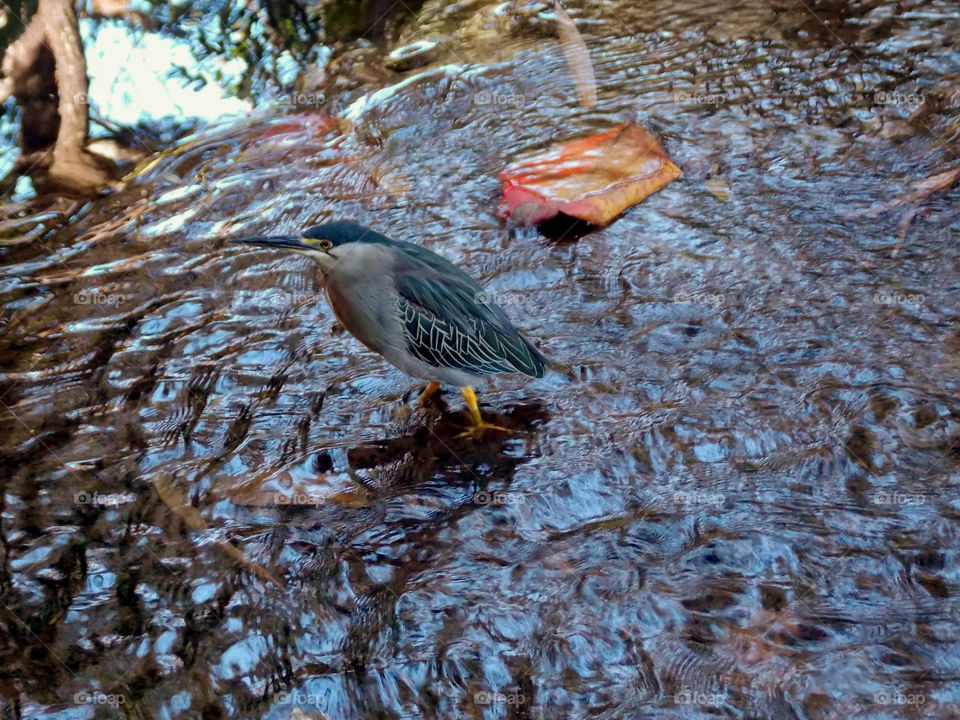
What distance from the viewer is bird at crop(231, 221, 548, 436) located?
4.78 meters

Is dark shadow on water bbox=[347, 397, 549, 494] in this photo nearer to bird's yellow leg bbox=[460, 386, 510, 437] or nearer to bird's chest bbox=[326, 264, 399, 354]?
bird's yellow leg bbox=[460, 386, 510, 437]

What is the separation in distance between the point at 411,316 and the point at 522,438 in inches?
35.1

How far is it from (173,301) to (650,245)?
3.14m

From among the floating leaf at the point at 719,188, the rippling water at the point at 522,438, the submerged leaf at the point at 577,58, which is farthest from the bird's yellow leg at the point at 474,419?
the submerged leaf at the point at 577,58

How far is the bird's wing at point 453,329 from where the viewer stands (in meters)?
4.79

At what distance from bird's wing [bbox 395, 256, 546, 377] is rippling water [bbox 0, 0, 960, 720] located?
0.34 m

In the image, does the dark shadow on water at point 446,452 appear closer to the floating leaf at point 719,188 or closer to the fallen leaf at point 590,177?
the fallen leaf at point 590,177

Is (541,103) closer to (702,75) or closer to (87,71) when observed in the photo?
(702,75)

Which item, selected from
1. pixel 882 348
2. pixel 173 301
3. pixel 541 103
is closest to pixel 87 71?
pixel 173 301

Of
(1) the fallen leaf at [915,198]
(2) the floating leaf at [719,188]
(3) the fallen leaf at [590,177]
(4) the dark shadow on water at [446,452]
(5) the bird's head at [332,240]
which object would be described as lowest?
(4) the dark shadow on water at [446,452]

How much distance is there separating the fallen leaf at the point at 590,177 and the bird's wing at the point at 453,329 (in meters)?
1.42

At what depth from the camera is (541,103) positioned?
7.44 meters

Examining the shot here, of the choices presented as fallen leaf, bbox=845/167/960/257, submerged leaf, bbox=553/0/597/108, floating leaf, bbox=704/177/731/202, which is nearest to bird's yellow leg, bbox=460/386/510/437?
floating leaf, bbox=704/177/731/202

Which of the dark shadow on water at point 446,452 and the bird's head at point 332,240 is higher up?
the bird's head at point 332,240
